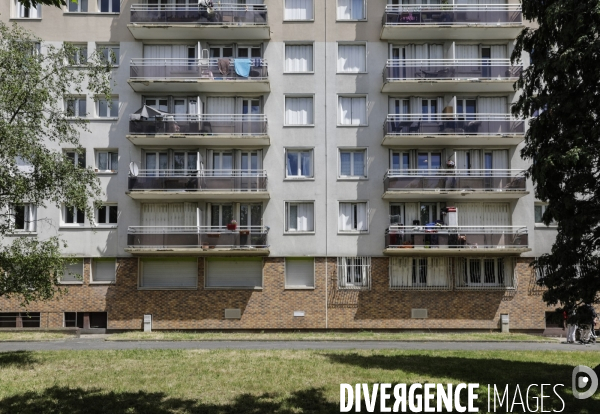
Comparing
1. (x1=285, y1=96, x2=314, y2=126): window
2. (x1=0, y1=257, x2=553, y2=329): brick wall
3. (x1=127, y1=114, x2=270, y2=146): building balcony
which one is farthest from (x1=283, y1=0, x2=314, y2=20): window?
(x1=0, y1=257, x2=553, y2=329): brick wall

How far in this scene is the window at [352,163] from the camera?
28500 mm

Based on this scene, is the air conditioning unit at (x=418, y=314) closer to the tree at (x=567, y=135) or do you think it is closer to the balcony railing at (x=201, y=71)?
the balcony railing at (x=201, y=71)

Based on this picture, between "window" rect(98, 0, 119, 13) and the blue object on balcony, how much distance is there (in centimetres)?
680

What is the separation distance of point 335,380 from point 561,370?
19.7ft

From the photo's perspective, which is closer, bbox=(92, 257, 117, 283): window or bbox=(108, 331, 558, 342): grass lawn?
bbox=(108, 331, 558, 342): grass lawn

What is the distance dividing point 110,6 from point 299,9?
948cm

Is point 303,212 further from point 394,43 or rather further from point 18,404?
point 18,404

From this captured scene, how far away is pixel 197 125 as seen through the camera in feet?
90.6

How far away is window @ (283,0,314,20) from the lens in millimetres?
28953

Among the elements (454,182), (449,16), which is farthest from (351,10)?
(454,182)

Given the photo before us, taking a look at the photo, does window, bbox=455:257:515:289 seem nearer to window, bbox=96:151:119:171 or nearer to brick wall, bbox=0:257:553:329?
brick wall, bbox=0:257:553:329

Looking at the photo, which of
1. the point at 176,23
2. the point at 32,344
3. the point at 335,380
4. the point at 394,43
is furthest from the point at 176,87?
the point at 335,380

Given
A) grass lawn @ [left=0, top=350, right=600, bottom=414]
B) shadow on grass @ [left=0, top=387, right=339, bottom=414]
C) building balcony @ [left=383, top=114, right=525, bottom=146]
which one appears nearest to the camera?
shadow on grass @ [left=0, top=387, right=339, bottom=414]

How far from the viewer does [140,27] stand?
27625 millimetres
